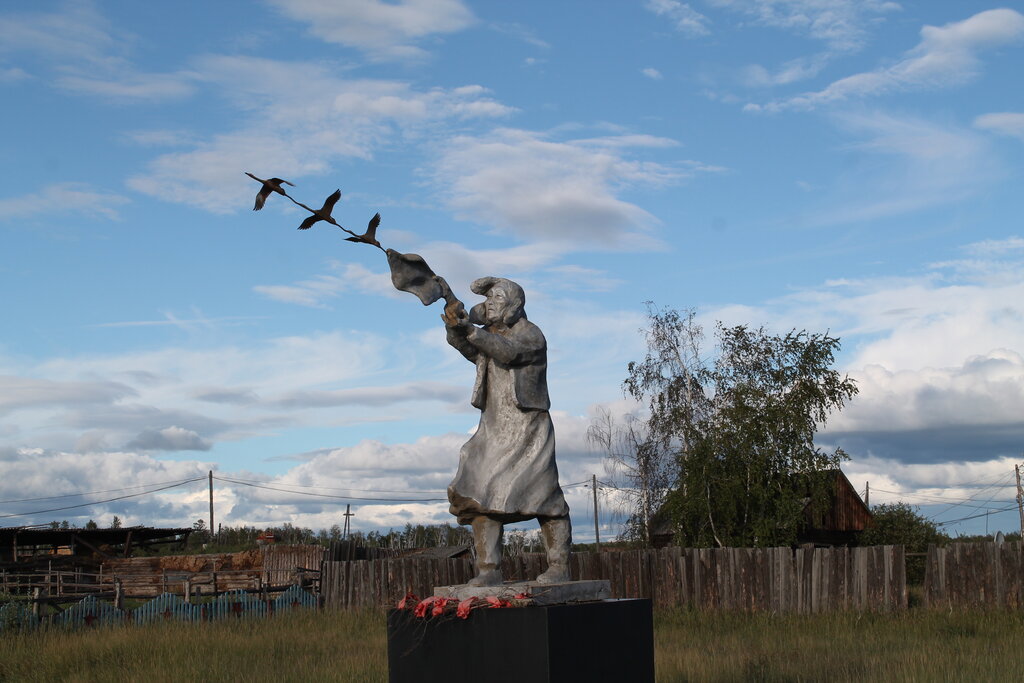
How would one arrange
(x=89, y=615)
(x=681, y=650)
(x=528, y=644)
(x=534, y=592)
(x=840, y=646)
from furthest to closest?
(x=89, y=615)
(x=840, y=646)
(x=681, y=650)
(x=534, y=592)
(x=528, y=644)

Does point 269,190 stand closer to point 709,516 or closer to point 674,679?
point 674,679

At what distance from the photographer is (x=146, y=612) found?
52.3 feet

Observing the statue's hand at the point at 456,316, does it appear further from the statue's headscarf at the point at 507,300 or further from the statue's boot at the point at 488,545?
the statue's boot at the point at 488,545

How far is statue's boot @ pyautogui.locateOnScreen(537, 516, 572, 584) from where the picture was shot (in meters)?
5.89

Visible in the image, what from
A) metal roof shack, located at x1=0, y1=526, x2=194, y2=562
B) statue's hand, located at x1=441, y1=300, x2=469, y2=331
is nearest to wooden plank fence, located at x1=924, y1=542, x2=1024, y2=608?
statue's hand, located at x1=441, y1=300, x2=469, y2=331

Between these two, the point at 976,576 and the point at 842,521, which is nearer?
the point at 976,576

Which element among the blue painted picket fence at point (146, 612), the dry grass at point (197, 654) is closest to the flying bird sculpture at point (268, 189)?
the dry grass at point (197, 654)

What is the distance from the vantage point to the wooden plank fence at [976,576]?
1434 cm

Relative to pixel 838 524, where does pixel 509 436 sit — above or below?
above

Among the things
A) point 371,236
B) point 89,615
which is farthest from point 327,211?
point 89,615

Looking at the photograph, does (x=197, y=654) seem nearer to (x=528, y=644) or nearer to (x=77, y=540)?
(x=528, y=644)

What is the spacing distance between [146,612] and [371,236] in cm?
1215

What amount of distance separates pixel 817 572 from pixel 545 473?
10.9 metres

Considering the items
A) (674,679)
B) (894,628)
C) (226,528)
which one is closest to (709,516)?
(894,628)
